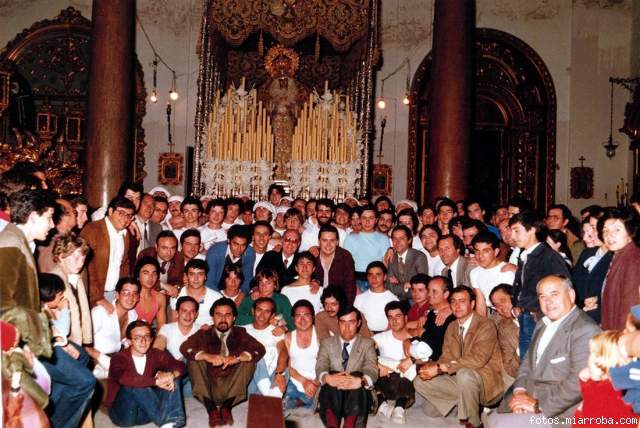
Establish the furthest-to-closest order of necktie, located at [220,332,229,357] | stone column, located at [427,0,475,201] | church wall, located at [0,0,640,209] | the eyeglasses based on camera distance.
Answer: church wall, located at [0,0,640,209] → stone column, located at [427,0,475,201] → the eyeglasses → necktie, located at [220,332,229,357]

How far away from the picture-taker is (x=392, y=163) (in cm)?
1417

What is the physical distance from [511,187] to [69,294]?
11.1 meters

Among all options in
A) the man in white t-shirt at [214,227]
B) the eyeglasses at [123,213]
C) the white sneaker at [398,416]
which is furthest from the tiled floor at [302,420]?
the man in white t-shirt at [214,227]

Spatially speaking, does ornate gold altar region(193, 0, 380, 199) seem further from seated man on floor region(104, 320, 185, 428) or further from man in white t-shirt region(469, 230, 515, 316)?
seated man on floor region(104, 320, 185, 428)

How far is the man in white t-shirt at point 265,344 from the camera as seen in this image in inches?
254

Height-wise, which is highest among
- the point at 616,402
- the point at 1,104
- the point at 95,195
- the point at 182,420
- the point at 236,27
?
the point at 236,27

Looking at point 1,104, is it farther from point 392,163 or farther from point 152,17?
point 392,163

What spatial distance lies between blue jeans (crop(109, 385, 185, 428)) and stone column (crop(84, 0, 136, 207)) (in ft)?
14.7

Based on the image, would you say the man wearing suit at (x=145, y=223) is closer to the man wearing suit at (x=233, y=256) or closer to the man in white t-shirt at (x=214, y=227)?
the man in white t-shirt at (x=214, y=227)

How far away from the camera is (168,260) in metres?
7.34

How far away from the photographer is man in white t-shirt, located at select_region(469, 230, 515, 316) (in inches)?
258

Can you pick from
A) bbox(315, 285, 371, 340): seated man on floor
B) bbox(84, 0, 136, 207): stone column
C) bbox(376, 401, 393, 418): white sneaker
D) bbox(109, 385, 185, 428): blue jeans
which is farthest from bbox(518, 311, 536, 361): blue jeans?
bbox(84, 0, 136, 207): stone column

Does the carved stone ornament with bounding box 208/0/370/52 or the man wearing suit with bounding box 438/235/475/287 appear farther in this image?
the carved stone ornament with bounding box 208/0/370/52

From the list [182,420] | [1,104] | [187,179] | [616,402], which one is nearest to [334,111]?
[187,179]
